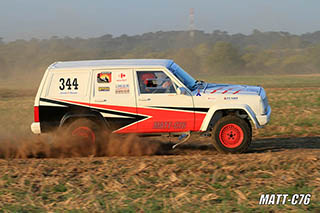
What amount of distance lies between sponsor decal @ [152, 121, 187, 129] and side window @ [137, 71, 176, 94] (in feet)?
2.10

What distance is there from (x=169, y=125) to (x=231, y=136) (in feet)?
4.22

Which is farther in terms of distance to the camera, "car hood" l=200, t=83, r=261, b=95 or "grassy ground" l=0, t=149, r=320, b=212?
"car hood" l=200, t=83, r=261, b=95

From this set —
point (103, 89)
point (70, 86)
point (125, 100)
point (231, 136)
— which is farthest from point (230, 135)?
point (70, 86)

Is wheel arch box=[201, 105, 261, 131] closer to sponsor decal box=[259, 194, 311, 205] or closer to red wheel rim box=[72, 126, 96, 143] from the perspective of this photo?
red wheel rim box=[72, 126, 96, 143]

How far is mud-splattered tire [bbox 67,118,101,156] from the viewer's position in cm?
893

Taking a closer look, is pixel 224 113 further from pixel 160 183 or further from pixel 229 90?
pixel 160 183

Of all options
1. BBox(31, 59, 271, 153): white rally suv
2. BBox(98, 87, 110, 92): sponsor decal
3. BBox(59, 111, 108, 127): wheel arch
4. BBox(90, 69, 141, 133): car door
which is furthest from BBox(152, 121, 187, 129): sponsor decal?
BBox(98, 87, 110, 92): sponsor decal

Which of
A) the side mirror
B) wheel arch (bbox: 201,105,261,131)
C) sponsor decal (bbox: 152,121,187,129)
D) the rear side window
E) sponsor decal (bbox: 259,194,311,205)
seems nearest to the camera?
sponsor decal (bbox: 259,194,311,205)

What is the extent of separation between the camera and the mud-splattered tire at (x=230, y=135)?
28.6ft

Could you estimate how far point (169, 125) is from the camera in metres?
8.81

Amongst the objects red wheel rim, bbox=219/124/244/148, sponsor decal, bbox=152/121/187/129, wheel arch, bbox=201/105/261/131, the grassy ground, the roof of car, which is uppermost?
the roof of car

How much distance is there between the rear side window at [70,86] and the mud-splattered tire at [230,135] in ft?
9.34

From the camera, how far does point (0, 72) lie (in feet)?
133

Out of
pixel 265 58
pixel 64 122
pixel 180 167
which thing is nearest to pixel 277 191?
pixel 180 167
